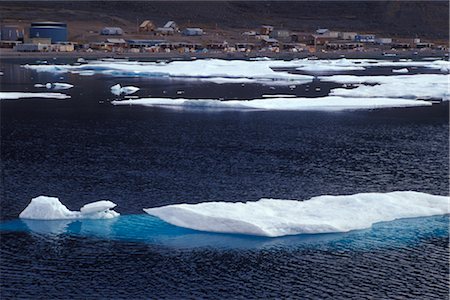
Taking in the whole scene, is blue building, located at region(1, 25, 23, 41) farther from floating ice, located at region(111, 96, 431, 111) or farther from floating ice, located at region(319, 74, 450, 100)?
floating ice, located at region(111, 96, 431, 111)

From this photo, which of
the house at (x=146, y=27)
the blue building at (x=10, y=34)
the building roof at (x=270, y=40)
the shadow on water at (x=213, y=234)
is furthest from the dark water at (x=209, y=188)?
the house at (x=146, y=27)

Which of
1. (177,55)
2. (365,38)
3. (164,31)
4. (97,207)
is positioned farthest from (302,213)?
(365,38)

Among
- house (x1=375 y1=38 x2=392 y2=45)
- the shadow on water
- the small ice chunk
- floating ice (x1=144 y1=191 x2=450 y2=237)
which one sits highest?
house (x1=375 y1=38 x2=392 y2=45)

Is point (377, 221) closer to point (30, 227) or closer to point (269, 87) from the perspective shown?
point (30, 227)

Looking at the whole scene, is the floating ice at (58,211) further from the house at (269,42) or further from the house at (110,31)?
the house at (269,42)

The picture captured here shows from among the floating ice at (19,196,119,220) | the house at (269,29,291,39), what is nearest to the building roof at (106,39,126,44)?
the house at (269,29,291,39)

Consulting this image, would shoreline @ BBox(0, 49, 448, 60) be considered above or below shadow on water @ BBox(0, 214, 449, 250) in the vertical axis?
above

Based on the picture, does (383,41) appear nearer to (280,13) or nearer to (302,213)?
(280,13)
